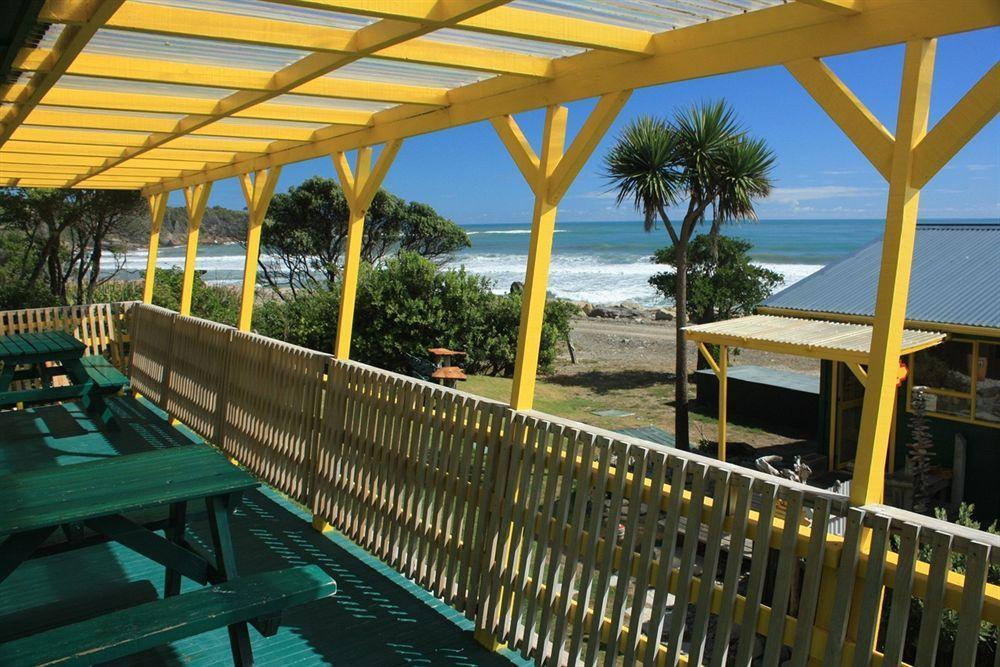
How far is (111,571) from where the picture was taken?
4.31 m

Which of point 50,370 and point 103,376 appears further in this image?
point 50,370

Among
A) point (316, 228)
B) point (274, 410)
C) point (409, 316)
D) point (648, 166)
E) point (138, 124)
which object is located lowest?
point (274, 410)

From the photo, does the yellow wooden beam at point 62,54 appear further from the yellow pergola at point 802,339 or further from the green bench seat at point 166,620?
the yellow pergola at point 802,339

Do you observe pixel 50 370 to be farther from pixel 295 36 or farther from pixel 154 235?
pixel 295 36

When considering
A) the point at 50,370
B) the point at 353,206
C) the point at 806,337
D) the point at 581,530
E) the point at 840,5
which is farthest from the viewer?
the point at 806,337

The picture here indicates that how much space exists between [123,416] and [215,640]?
5249 mm

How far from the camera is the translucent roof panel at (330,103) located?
450 cm

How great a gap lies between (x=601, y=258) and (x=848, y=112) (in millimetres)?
70353

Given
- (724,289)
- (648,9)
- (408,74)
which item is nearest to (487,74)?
(408,74)

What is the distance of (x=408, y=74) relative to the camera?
3.94 meters

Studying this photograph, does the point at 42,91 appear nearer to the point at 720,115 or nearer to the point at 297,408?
the point at 297,408

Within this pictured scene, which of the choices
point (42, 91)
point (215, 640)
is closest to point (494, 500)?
point (215, 640)

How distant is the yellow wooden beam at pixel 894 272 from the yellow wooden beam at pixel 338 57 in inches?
47.7

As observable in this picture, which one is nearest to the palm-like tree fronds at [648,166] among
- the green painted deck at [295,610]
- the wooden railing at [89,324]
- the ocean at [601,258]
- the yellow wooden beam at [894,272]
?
the wooden railing at [89,324]
